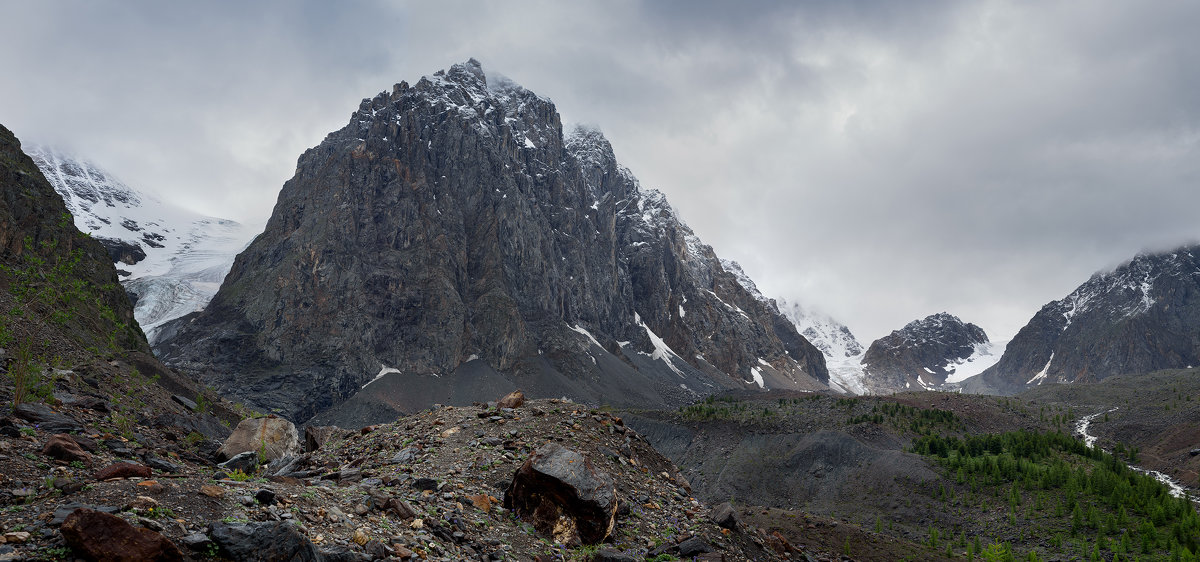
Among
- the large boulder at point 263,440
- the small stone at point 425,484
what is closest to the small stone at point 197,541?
the small stone at point 425,484

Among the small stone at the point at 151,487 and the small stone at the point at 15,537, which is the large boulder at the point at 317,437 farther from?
the small stone at the point at 15,537

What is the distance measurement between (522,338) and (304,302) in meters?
62.8

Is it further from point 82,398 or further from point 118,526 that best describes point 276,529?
point 82,398

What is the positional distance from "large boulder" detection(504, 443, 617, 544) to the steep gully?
75.0 meters

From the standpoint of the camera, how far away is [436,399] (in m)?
152

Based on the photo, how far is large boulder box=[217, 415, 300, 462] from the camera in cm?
2128

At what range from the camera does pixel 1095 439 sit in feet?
325

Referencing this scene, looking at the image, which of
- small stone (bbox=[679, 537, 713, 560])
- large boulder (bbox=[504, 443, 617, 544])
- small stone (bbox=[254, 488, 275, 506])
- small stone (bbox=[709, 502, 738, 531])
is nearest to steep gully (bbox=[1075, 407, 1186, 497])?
small stone (bbox=[709, 502, 738, 531])

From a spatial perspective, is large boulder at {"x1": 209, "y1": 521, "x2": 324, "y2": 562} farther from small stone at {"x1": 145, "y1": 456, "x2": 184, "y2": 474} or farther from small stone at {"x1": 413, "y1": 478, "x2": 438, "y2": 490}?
small stone at {"x1": 145, "y1": 456, "x2": 184, "y2": 474}

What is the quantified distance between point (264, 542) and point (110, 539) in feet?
6.35

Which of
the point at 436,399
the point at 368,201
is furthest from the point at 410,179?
the point at 436,399

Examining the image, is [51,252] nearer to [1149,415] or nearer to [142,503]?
[142,503]

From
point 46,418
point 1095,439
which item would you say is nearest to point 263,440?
point 46,418

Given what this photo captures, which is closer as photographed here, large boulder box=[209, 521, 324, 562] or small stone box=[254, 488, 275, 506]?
large boulder box=[209, 521, 324, 562]
